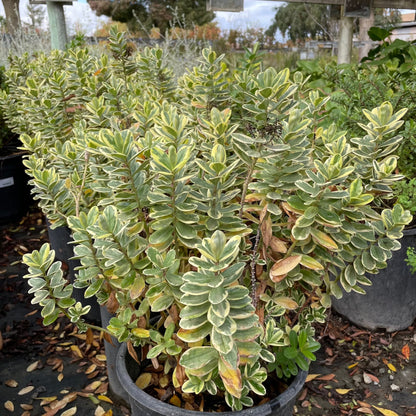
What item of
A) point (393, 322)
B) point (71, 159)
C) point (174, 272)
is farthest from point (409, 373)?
point (71, 159)

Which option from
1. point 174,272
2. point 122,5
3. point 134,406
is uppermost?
point 122,5

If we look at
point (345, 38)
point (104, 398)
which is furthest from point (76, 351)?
point (345, 38)

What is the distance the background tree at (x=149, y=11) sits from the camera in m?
23.4

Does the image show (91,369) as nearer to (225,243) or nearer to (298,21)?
(225,243)

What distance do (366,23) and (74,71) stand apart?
9.99 meters

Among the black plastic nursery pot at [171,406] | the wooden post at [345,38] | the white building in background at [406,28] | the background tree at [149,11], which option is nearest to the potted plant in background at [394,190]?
the black plastic nursery pot at [171,406]

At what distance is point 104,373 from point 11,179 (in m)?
2.27

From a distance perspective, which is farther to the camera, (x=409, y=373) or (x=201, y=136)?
(x=409, y=373)

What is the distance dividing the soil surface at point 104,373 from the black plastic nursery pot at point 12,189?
4.58ft

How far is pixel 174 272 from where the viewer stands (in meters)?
1.13

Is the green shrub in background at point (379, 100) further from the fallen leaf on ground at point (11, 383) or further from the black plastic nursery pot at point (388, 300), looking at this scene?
the fallen leaf on ground at point (11, 383)

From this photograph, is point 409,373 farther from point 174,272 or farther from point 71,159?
point 71,159

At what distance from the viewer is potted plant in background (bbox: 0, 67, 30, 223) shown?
372 centimetres

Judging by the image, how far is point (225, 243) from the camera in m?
1.03
